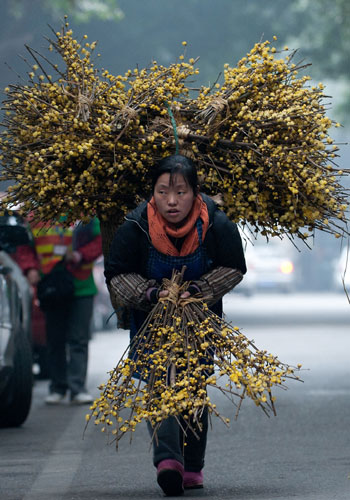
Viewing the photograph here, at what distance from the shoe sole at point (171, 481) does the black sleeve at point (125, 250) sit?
918 mm

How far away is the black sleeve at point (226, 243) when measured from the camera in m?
6.30

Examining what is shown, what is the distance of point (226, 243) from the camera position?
20.8 feet

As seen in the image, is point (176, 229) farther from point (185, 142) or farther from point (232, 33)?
point (232, 33)

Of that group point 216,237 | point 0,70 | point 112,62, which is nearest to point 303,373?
point 216,237

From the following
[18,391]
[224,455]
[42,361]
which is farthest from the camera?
[42,361]

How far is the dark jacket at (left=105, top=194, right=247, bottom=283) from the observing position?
248 inches

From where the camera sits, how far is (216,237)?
6332mm

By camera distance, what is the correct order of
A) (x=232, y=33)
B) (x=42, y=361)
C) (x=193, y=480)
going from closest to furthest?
(x=193, y=480), (x=42, y=361), (x=232, y=33)

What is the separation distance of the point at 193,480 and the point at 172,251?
3.75ft

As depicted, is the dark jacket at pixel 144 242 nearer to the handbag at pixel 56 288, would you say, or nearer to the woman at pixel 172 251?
the woman at pixel 172 251

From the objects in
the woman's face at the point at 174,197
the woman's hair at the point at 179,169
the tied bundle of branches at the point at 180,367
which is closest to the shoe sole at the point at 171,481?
the tied bundle of branches at the point at 180,367

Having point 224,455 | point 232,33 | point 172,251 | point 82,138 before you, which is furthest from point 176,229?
point 232,33

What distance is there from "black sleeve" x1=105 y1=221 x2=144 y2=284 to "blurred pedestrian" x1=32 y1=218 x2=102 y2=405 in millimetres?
4861

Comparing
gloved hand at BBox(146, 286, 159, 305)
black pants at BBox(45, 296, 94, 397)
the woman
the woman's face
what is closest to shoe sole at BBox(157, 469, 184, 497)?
the woman
